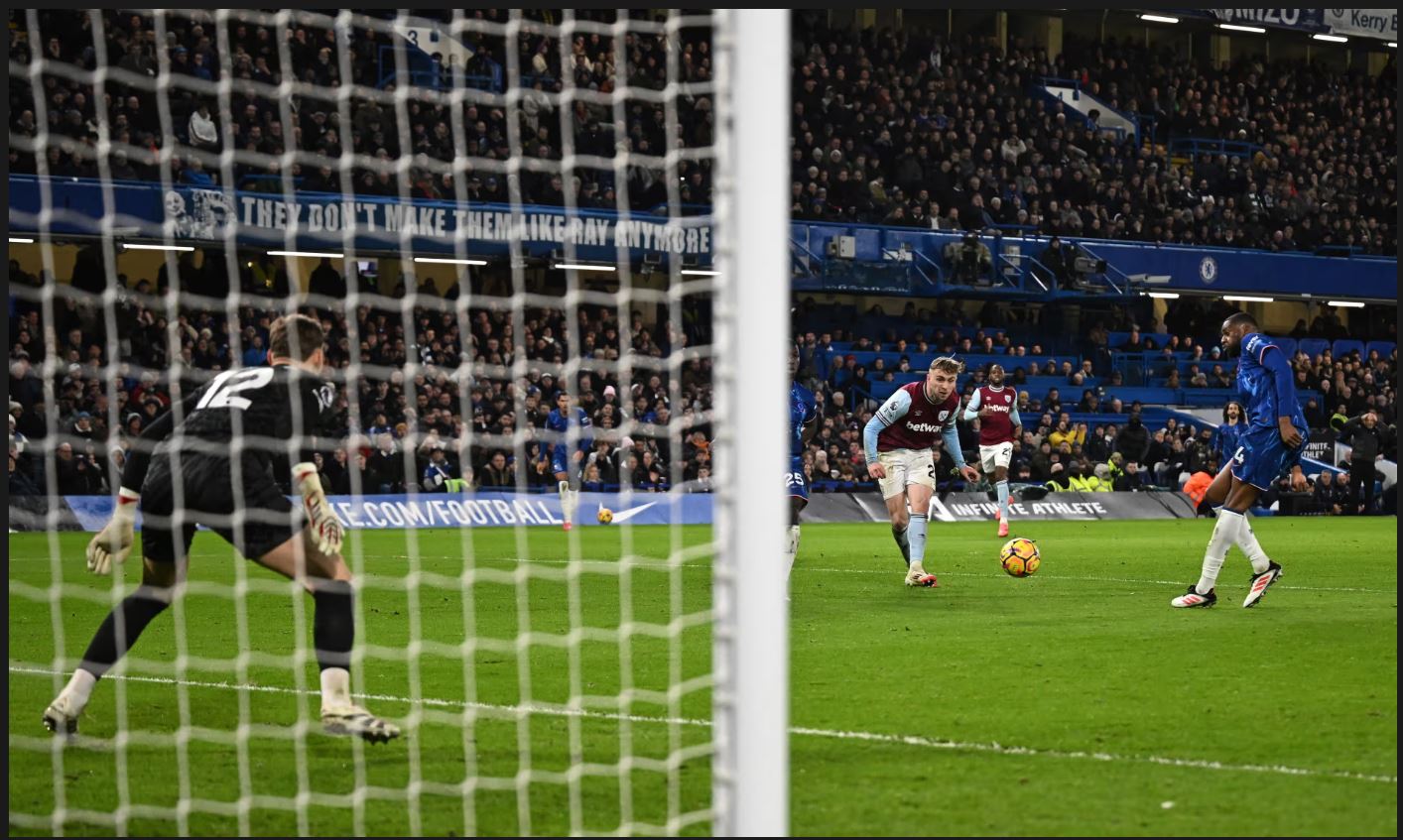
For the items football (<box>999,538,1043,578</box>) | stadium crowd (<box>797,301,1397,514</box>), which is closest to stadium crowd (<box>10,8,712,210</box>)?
stadium crowd (<box>797,301,1397,514</box>)

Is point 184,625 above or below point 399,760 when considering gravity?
below

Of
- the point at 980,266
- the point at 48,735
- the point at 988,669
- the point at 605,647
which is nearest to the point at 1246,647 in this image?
the point at 988,669

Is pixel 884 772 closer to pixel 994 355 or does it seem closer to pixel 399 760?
pixel 399 760

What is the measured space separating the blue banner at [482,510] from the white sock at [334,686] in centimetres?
1392

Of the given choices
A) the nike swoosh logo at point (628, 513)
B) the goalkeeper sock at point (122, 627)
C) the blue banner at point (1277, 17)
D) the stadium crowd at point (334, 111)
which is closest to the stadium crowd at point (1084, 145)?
the blue banner at point (1277, 17)

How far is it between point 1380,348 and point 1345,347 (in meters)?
1.13

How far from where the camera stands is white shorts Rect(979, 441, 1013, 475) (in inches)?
767

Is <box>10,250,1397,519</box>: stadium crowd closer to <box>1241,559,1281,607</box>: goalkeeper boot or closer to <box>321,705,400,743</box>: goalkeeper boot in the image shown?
<box>1241,559,1281,607</box>: goalkeeper boot

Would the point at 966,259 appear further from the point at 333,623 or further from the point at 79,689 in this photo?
the point at 79,689

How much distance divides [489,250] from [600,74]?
3793 millimetres

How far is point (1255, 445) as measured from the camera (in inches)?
425

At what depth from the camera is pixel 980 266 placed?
30375 millimetres

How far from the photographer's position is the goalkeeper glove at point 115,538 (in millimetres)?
6336

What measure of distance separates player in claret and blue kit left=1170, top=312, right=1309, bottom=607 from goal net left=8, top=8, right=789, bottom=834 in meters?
3.77
